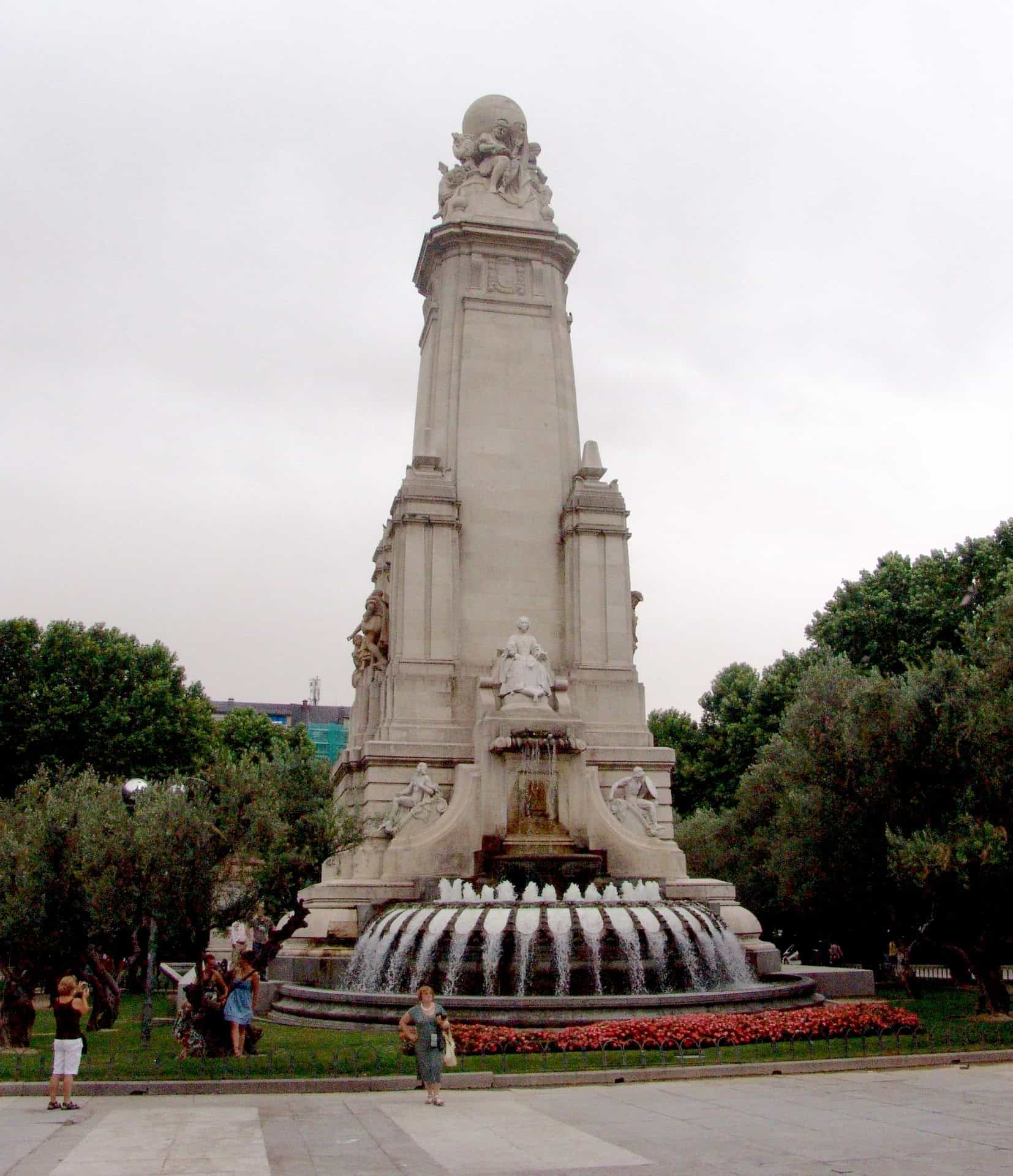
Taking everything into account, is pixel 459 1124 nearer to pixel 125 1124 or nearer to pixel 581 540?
pixel 125 1124

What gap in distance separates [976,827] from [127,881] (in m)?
15.1

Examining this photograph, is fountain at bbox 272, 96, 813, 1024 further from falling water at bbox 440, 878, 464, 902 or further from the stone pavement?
the stone pavement

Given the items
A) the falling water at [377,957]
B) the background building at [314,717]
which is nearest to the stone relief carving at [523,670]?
the falling water at [377,957]

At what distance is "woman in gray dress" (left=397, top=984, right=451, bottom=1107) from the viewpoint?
42.9 ft

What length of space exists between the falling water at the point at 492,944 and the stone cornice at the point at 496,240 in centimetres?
2137

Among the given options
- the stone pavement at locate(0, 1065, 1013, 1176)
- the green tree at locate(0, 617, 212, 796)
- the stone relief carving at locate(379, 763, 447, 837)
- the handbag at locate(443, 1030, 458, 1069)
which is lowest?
the stone pavement at locate(0, 1065, 1013, 1176)

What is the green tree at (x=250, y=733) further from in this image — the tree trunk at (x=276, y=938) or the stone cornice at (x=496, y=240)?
the tree trunk at (x=276, y=938)

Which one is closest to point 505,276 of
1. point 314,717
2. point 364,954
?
point 364,954

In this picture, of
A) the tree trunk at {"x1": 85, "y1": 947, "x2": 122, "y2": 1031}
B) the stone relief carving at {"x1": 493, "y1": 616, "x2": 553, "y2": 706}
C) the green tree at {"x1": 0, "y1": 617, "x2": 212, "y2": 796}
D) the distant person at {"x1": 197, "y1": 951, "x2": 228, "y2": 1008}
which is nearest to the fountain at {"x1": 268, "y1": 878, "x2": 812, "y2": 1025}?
the tree trunk at {"x1": 85, "y1": 947, "x2": 122, "y2": 1031}

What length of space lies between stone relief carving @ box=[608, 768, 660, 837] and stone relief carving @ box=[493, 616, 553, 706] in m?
2.90

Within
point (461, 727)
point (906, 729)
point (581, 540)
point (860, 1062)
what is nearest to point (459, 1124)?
point (860, 1062)

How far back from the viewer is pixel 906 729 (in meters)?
24.2

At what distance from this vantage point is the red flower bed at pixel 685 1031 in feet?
54.0

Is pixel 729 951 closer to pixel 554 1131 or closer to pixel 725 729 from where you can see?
pixel 554 1131
